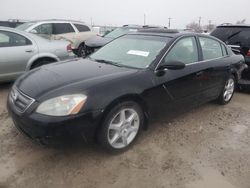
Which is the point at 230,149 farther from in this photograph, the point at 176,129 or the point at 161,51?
the point at 161,51

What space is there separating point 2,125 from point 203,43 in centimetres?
350

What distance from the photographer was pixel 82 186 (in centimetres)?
270

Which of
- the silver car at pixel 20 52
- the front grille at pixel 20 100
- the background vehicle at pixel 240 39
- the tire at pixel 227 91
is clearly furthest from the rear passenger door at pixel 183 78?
the silver car at pixel 20 52

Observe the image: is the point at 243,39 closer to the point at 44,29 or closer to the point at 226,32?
the point at 226,32

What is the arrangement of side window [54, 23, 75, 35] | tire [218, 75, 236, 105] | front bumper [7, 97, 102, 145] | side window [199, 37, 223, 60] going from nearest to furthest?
1. front bumper [7, 97, 102, 145]
2. side window [199, 37, 223, 60]
3. tire [218, 75, 236, 105]
4. side window [54, 23, 75, 35]

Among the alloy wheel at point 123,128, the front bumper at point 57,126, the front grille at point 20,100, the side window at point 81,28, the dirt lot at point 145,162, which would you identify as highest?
the side window at point 81,28

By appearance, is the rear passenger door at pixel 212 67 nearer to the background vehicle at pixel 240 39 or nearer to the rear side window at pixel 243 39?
the background vehicle at pixel 240 39

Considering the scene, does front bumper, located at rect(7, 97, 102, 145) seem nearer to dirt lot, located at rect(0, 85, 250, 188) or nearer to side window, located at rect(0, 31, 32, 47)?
dirt lot, located at rect(0, 85, 250, 188)

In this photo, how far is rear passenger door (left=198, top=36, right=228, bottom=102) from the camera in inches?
174

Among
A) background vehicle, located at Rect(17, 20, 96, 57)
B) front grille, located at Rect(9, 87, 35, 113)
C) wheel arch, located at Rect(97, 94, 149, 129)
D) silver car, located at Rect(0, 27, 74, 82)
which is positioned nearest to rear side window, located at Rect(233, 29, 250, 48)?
wheel arch, located at Rect(97, 94, 149, 129)

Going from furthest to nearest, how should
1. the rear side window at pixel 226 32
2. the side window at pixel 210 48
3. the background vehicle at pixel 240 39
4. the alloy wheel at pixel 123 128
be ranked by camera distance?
the rear side window at pixel 226 32 → the background vehicle at pixel 240 39 → the side window at pixel 210 48 → the alloy wheel at pixel 123 128

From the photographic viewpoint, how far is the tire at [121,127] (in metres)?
3.04

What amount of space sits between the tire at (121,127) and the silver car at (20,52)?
322 cm

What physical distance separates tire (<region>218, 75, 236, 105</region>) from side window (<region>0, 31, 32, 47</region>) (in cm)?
413
